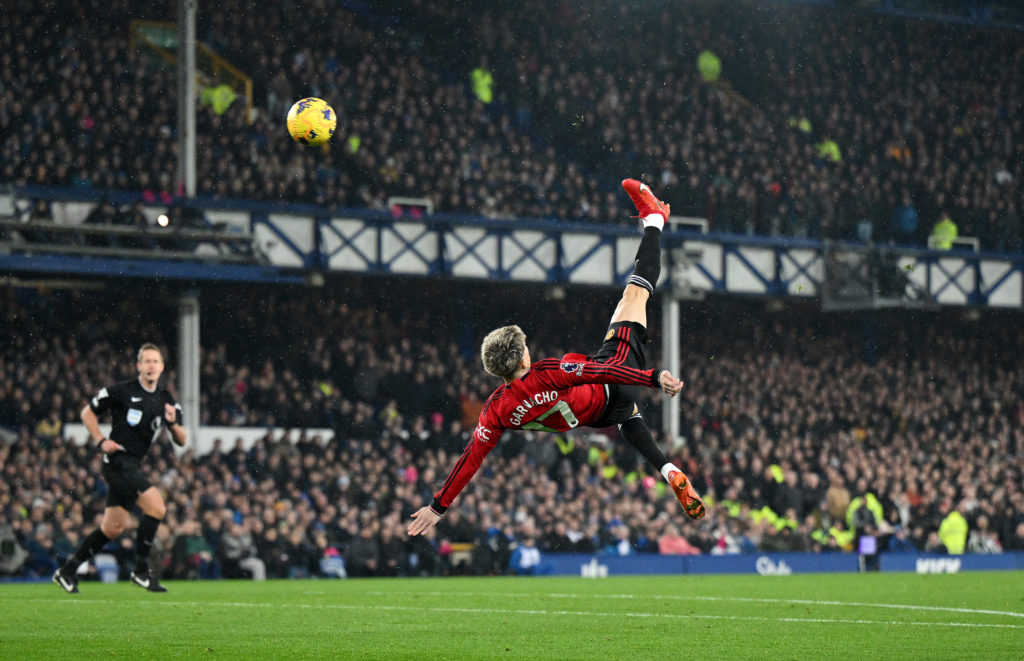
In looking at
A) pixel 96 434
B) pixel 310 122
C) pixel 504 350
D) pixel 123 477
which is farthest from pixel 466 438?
pixel 504 350

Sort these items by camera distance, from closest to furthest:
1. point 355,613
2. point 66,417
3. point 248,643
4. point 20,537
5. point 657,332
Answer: point 248,643 → point 355,613 → point 20,537 → point 66,417 → point 657,332

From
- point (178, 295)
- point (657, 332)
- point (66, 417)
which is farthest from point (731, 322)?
point (66, 417)

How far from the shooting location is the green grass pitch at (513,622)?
907 cm

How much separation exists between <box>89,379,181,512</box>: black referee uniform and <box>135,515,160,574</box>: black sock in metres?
0.37

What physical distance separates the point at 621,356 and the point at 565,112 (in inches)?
873

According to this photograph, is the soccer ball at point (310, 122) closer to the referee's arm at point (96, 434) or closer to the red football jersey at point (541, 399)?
the referee's arm at point (96, 434)

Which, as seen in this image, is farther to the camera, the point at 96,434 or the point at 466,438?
the point at 466,438

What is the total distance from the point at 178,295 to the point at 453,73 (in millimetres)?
8835

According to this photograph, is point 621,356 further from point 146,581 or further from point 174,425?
point 146,581

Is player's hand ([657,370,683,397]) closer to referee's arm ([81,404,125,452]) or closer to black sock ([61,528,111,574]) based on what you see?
referee's arm ([81,404,125,452])

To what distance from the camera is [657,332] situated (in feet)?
108

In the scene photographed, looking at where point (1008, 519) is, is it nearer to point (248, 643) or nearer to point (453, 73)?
point (453, 73)

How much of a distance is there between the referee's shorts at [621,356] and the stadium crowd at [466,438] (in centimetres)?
1059

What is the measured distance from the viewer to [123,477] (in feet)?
43.9
